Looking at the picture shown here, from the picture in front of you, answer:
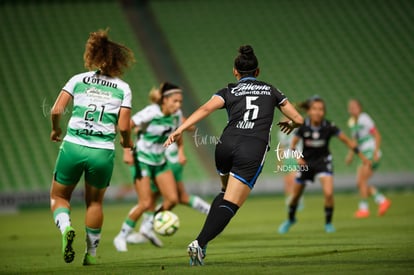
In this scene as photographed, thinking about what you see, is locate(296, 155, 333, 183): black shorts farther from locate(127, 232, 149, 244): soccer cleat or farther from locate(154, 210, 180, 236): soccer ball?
locate(154, 210, 180, 236): soccer ball

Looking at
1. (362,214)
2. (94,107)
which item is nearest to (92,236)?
(94,107)

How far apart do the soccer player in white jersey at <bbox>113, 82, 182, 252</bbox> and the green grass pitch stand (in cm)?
73

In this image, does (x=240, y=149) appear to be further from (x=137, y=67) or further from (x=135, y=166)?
(x=137, y=67)

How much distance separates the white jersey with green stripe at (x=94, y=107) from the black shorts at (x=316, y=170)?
5.96 m

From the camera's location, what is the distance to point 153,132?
12.2 meters

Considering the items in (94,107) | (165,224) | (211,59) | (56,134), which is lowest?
(165,224)

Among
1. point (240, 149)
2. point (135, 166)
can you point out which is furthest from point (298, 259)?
point (135, 166)

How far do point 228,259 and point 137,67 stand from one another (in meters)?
19.7

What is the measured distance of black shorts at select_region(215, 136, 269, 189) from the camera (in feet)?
26.6

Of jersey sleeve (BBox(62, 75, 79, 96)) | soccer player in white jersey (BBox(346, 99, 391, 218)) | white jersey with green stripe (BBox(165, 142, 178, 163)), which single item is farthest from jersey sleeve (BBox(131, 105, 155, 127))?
soccer player in white jersey (BBox(346, 99, 391, 218))

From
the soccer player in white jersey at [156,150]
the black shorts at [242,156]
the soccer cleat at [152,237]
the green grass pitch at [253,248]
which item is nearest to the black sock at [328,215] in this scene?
the green grass pitch at [253,248]

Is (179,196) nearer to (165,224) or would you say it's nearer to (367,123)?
(165,224)

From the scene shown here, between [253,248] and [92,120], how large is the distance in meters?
3.36

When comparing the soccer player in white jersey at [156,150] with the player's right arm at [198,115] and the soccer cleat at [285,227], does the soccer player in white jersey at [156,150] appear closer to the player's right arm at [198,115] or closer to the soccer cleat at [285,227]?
the soccer cleat at [285,227]
